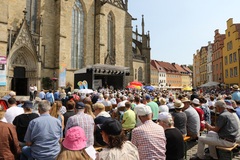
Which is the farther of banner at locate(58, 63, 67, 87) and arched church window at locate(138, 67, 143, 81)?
arched church window at locate(138, 67, 143, 81)

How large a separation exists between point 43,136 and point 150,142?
6.20 ft

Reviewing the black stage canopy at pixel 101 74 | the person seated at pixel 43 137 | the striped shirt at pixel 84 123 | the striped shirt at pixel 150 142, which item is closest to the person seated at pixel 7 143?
the person seated at pixel 43 137

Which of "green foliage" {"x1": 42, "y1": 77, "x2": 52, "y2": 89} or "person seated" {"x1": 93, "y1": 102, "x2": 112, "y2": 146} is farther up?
"green foliage" {"x1": 42, "y1": 77, "x2": 52, "y2": 89}

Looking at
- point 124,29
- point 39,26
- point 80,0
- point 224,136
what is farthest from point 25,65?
point 224,136

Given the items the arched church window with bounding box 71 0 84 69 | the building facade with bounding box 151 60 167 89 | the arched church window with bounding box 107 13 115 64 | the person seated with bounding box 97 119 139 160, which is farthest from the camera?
the building facade with bounding box 151 60 167 89

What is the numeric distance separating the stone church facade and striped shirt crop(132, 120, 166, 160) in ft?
56.0

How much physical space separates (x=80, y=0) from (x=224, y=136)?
2531 centimetres

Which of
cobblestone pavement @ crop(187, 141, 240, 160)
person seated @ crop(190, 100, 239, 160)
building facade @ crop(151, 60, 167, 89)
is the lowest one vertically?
cobblestone pavement @ crop(187, 141, 240, 160)

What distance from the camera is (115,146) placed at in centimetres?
215

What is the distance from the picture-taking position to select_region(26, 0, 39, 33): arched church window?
21.4 metres

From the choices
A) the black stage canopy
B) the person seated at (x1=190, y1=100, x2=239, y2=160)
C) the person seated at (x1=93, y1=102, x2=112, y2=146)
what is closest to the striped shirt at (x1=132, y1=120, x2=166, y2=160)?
the person seated at (x1=93, y1=102, x2=112, y2=146)

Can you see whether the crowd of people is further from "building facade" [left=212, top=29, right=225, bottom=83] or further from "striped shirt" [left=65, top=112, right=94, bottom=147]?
"building facade" [left=212, top=29, right=225, bottom=83]

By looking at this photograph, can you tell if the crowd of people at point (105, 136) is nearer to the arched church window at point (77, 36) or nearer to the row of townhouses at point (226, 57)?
the arched church window at point (77, 36)

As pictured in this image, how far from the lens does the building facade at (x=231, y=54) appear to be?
28886mm
